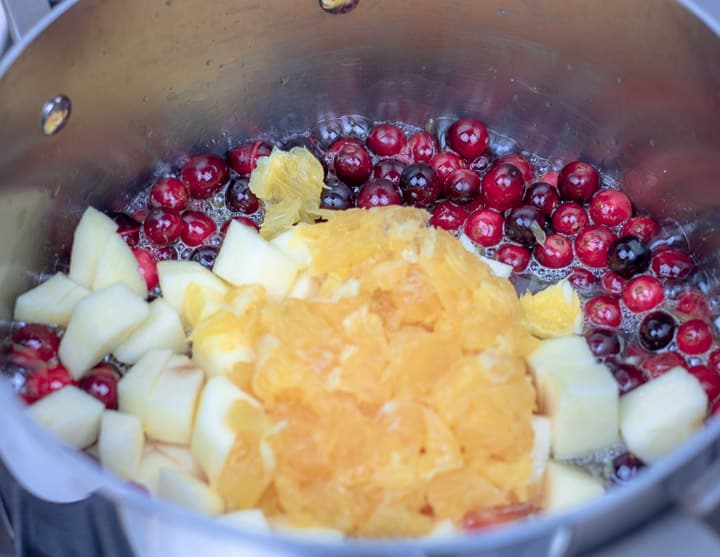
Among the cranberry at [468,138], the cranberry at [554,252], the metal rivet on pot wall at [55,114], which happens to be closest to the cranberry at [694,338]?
the cranberry at [554,252]

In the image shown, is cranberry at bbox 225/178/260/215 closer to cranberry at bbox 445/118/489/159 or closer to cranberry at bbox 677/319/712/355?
cranberry at bbox 445/118/489/159

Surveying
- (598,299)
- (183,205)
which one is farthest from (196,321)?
(598,299)

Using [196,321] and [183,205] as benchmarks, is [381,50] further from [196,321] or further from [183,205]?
[196,321]

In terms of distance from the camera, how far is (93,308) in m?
2.29

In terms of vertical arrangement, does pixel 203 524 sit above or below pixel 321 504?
above

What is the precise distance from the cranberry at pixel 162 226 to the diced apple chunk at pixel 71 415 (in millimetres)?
668

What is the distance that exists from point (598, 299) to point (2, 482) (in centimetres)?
177

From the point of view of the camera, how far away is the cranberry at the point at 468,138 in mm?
2920

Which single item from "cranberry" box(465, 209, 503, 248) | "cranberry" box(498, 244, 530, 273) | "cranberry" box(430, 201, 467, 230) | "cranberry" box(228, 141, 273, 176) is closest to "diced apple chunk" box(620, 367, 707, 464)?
"cranberry" box(498, 244, 530, 273)

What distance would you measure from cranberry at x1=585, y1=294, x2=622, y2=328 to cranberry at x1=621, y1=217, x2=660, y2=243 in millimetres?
301

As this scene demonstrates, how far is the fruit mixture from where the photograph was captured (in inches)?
79.0

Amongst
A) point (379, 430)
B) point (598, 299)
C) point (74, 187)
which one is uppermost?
point (74, 187)

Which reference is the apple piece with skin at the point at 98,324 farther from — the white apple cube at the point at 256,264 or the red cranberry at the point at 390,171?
the red cranberry at the point at 390,171

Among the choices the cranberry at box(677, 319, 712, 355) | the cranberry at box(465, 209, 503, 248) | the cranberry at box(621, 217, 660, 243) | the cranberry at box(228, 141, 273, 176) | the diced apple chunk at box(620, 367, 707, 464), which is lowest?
the cranberry at box(677, 319, 712, 355)
